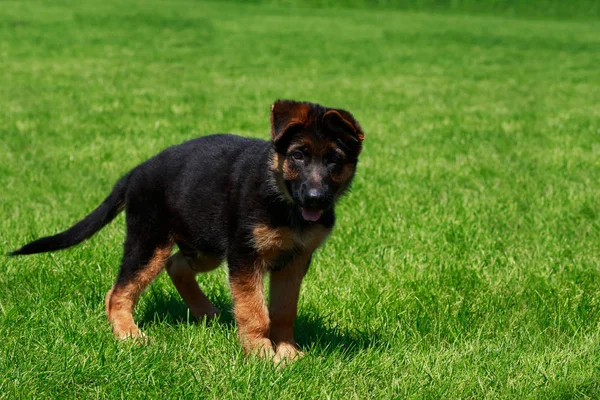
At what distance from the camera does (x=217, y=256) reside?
4.56 meters

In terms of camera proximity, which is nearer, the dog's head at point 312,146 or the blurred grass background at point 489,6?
the dog's head at point 312,146

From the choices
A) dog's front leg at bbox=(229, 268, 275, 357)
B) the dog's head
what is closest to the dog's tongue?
the dog's head

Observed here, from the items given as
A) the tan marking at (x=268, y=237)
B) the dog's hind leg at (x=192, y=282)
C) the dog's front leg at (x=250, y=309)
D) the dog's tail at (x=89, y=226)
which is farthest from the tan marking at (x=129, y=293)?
the tan marking at (x=268, y=237)

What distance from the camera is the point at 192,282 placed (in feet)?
16.0

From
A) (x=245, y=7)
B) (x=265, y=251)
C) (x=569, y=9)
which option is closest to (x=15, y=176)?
(x=265, y=251)

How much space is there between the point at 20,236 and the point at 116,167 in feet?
10.1

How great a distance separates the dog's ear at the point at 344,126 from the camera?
4.02m

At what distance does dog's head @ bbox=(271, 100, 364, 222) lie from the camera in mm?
3996

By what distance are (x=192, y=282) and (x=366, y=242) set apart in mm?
1778

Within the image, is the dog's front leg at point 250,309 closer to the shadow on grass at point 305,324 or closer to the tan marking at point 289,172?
the shadow on grass at point 305,324

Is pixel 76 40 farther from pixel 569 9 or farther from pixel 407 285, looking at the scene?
pixel 569 9

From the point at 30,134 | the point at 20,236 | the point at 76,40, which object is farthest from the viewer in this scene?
the point at 76,40

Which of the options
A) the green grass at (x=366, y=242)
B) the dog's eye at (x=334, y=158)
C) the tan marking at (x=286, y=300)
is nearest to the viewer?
the green grass at (x=366, y=242)

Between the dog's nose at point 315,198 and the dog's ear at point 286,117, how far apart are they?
37 centimetres
